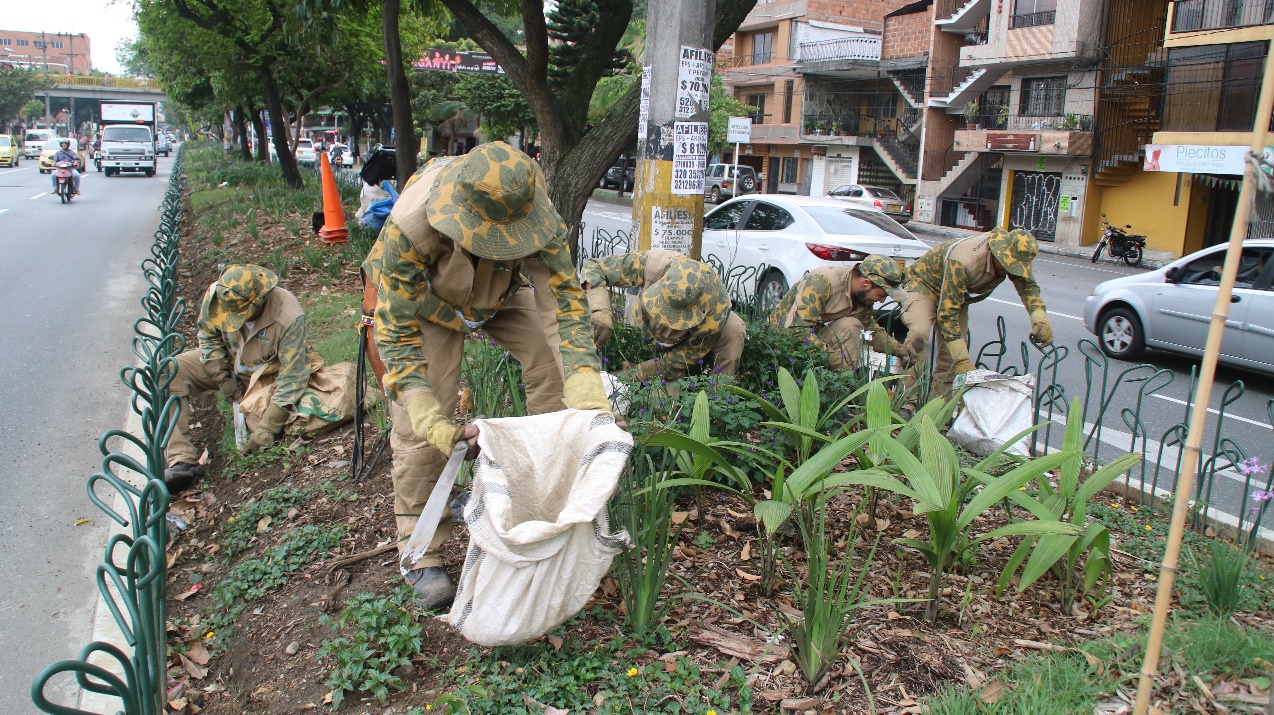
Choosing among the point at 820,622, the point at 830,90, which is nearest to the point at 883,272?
the point at 820,622

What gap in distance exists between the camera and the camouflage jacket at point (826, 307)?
5582mm

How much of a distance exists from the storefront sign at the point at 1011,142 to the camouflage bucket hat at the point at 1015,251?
20.8m

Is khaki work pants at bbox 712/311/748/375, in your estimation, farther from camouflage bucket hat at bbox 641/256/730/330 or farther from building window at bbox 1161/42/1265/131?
building window at bbox 1161/42/1265/131

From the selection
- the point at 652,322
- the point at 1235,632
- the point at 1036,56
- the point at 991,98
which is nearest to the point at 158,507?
the point at 652,322

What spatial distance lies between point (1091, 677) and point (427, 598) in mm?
2070

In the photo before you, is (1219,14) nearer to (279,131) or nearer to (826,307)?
(826,307)

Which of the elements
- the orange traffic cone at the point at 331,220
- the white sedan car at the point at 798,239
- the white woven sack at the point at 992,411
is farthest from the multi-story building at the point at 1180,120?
the orange traffic cone at the point at 331,220

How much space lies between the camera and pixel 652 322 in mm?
4551

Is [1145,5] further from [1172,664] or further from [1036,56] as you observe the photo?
[1172,664]

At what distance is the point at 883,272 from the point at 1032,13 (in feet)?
75.2

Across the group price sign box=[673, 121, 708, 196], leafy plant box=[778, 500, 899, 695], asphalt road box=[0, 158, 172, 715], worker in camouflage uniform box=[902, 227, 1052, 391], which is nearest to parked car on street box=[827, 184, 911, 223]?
asphalt road box=[0, 158, 172, 715]

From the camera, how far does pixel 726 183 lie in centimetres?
3375

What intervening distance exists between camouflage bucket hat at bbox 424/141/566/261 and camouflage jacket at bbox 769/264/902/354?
9.14 ft

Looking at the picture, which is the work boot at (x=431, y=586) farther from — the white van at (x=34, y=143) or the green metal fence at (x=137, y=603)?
the white van at (x=34, y=143)
